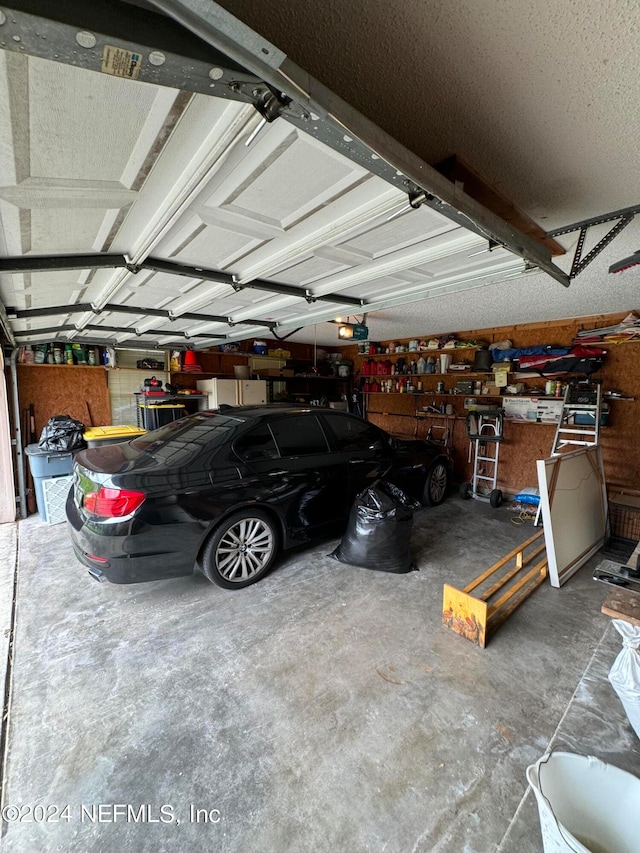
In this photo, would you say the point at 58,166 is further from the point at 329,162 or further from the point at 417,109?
the point at 417,109

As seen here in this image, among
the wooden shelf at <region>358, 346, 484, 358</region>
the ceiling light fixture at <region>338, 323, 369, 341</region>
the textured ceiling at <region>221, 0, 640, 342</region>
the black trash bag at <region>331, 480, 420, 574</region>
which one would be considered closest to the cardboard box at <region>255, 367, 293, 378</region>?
the wooden shelf at <region>358, 346, 484, 358</region>

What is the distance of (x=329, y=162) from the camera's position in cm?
113

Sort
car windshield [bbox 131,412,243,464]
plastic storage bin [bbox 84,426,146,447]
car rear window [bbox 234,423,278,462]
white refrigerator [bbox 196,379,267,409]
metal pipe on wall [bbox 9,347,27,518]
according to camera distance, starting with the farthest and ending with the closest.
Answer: white refrigerator [bbox 196,379,267,409]
plastic storage bin [bbox 84,426,146,447]
metal pipe on wall [bbox 9,347,27,518]
car rear window [bbox 234,423,278,462]
car windshield [bbox 131,412,243,464]

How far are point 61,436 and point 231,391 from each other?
2.40 meters

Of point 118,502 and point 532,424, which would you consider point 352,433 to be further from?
point 532,424

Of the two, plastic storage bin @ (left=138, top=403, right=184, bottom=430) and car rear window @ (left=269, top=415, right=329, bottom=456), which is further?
plastic storage bin @ (left=138, top=403, right=184, bottom=430)

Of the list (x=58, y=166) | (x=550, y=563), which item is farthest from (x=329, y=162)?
(x=550, y=563)

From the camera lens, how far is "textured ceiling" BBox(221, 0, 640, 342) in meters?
0.83

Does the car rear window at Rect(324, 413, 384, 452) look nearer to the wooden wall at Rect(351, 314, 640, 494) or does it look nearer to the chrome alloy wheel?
the chrome alloy wheel

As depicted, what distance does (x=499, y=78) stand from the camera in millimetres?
1007

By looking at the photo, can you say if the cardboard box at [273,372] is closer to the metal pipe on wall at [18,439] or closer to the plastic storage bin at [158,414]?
the plastic storage bin at [158,414]

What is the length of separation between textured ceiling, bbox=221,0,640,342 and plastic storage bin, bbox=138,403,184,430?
4.52 metres

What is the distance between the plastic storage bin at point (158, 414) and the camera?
497cm

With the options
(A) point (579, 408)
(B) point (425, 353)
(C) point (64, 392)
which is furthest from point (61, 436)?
(A) point (579, 408)
